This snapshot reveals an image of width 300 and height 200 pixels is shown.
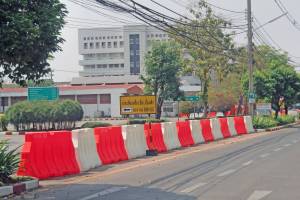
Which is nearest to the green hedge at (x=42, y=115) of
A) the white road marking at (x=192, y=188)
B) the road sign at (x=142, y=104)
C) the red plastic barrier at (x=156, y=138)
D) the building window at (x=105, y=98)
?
the road sign at (x=142, y=104)

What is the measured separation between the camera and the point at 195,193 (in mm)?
11383

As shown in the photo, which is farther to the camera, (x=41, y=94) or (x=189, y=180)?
(x=41, y=94)

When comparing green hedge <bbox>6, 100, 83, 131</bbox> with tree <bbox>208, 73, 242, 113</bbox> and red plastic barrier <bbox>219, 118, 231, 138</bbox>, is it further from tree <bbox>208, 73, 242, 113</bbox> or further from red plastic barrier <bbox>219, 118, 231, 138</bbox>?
tree <bbox>208, 73, 242, 113</bbox>

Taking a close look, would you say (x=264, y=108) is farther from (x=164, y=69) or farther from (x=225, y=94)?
(x=225, y=94)

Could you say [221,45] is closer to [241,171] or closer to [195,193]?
[241,171]

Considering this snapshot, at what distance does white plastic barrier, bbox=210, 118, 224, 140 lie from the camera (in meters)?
31.7

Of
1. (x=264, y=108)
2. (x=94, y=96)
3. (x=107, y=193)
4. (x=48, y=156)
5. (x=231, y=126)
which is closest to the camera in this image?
(x=107, y=193)

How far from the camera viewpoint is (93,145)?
1739cm

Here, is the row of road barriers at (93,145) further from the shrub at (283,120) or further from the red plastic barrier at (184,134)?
the shrub at (283,120)

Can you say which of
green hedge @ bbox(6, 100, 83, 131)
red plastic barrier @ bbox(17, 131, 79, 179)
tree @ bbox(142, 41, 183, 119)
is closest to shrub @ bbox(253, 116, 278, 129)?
tree @ bbox(142, 41, 183, 119)

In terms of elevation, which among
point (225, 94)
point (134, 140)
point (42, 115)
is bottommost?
point (134, 140)

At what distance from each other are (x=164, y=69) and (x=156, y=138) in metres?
32.7

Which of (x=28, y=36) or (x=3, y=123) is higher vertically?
(x=28, y=36)

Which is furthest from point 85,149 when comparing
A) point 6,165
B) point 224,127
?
point 224,127
